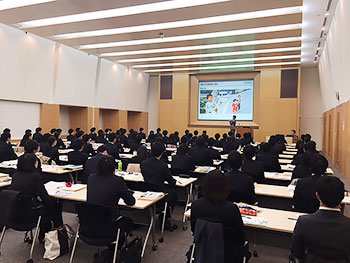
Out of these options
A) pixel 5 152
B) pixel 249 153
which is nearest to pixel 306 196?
pixel 249 153

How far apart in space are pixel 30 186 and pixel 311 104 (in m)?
17.4

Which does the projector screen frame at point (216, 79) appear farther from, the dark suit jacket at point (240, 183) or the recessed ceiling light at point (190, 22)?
the dark suit jacket at point (240, 183)

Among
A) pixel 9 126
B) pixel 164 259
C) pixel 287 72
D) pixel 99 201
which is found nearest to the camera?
pixel 99 201

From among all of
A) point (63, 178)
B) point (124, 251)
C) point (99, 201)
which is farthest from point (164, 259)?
point (63, 178)

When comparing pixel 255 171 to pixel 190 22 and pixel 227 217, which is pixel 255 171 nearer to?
pixel 227 217

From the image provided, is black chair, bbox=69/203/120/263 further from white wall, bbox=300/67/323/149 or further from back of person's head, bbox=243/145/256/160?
white wall, bbox=300/67/323/149

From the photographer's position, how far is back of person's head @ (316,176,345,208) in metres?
2.08

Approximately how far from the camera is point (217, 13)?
348 inches

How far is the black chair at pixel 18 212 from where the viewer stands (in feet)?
10.9

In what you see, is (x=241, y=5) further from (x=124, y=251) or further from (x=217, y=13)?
(x=124, y=251)

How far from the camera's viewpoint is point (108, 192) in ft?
10.8

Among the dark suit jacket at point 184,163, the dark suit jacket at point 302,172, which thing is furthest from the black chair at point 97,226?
the dark suit jacket at point 302,172

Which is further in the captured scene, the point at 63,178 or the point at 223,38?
the point at 223,38

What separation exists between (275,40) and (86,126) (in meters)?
10.0
